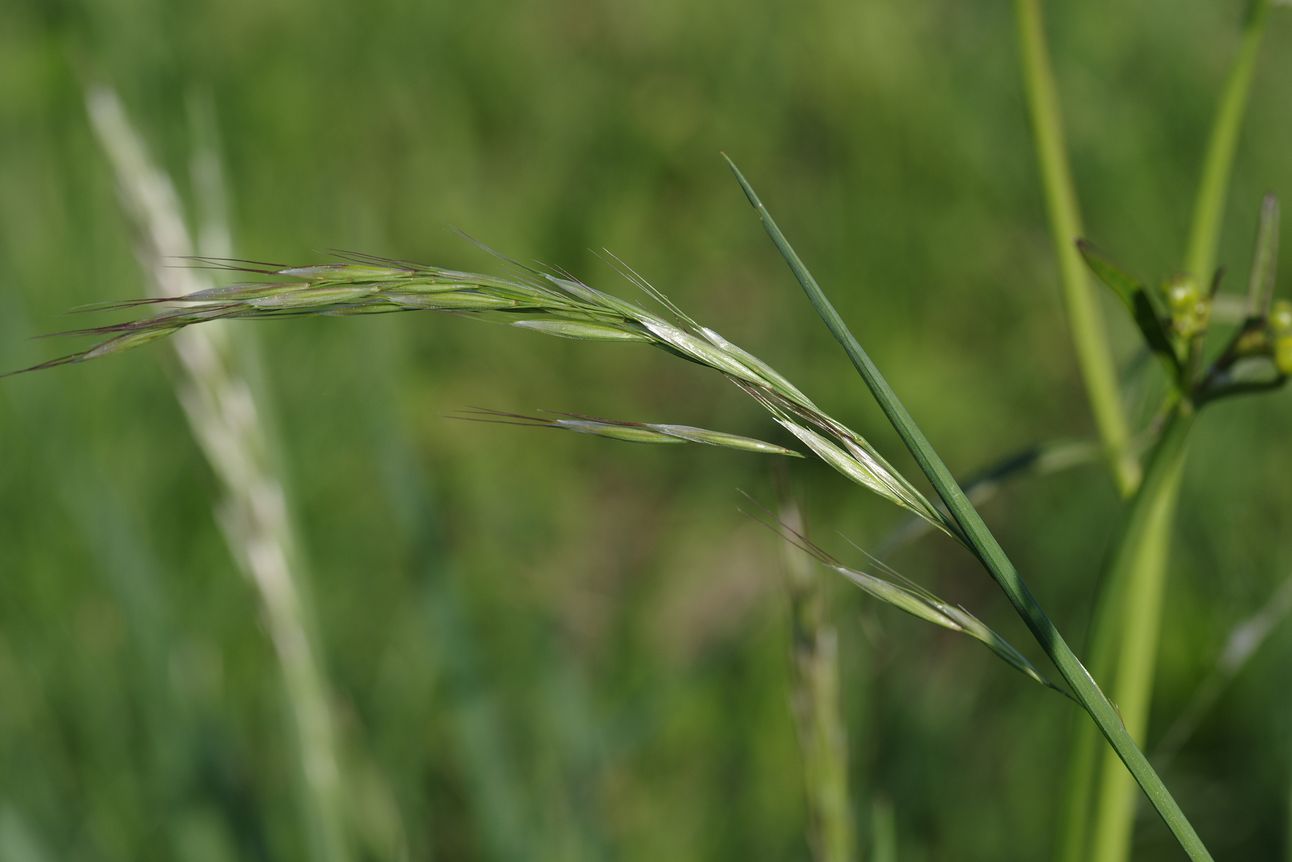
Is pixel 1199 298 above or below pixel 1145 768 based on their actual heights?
above

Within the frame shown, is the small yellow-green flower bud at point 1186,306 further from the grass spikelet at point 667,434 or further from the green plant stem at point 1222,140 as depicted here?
the grass spikelet at point 667,434

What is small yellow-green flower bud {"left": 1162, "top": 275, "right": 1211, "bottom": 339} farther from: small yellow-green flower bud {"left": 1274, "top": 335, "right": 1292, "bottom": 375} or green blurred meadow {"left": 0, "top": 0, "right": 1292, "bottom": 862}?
green blurred meadow {"left": 0, "top": 0, "right": 1292, "bottom": 862}

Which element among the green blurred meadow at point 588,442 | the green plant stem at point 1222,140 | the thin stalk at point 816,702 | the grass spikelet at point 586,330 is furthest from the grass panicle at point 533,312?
the green blurred meadow at point 588,442

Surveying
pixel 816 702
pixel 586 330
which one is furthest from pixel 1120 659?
pixel 586 330

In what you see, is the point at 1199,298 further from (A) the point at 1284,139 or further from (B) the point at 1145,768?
(A) the point at 1284,139

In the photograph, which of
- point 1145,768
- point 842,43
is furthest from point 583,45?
point 1145,768

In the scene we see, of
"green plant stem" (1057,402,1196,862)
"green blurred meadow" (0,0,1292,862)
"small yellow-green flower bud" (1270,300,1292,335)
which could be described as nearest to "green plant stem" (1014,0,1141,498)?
"green plant stem" (1057,402,1196,862)

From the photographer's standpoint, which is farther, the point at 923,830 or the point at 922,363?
the point at 922,363
